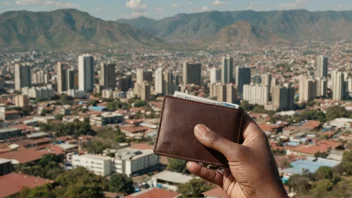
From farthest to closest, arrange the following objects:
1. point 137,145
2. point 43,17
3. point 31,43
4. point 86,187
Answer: point 43,17 < point 31,43 < point 137,145 < point 86,187

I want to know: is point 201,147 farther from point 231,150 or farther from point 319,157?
point 319,157

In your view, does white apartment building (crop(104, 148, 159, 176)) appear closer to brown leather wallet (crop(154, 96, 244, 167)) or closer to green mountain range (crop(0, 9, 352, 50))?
brown leather wallet (crop(154, 96, 244, 167))

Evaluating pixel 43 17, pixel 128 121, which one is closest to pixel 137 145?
pixel 128 121

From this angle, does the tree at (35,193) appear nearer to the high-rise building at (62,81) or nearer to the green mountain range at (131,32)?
the high-rise building at (62,81)

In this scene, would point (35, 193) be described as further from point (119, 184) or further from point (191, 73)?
point (191, 73)

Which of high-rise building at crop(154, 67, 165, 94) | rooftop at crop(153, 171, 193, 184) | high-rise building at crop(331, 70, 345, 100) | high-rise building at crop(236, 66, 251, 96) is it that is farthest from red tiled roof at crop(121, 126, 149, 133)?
high-rise building at crop(236, 66, 251, 96)

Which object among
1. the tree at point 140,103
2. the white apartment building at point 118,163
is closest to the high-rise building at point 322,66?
the tree at point 140,103

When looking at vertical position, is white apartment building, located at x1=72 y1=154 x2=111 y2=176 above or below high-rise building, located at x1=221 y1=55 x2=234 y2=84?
below
